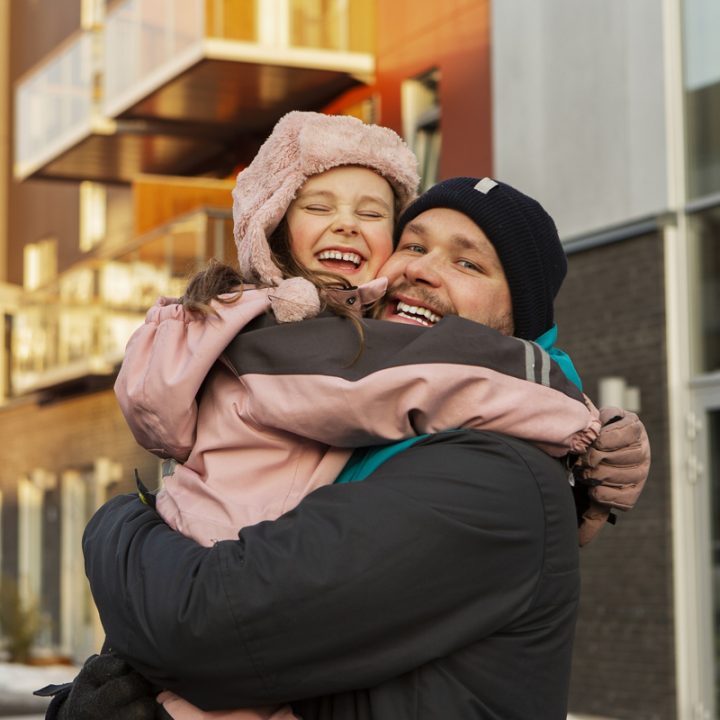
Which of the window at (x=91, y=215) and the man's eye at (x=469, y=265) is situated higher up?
the window at (x=91, y=215)

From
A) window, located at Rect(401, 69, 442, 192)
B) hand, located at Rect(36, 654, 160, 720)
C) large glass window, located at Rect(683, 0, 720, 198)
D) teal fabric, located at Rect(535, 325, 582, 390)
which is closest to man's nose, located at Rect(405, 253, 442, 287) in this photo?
teal fabric, located at Rect(535, 325, 582, 390)

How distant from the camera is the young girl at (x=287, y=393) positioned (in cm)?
246

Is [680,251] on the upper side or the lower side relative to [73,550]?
upper

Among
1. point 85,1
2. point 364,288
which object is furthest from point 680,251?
point 85,1

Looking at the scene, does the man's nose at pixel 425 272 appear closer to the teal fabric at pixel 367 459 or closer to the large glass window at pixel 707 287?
the teal fabric at pixel 367 459

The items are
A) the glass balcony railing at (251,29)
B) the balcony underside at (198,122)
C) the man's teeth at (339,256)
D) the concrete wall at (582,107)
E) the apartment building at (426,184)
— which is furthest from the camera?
the balcony underside at (198,122)

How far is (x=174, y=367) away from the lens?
Result: 8.67ft

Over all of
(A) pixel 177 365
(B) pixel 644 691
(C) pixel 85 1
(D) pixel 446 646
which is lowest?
(B) pixel 644 691

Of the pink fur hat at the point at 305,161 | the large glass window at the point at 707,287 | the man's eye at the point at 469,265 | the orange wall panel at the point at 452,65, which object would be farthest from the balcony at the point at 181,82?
the man's eye at the point at 469,265

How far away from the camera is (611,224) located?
1244 centimetres

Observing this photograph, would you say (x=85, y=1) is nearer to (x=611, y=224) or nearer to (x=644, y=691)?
(x=611, y=224)

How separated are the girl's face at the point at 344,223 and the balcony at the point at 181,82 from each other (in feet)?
47.6

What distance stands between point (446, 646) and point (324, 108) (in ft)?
55.7

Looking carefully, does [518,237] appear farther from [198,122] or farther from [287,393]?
[198,122]
